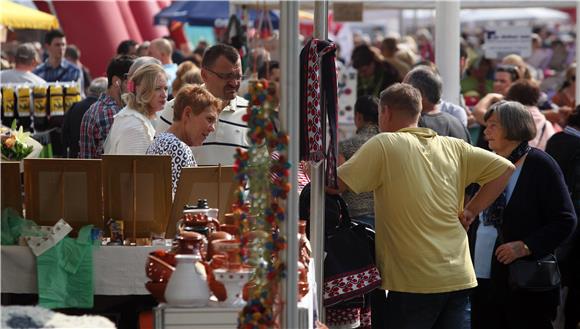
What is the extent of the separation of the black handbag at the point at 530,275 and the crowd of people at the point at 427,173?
53 mm

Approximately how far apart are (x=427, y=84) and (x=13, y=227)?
3.01 metres

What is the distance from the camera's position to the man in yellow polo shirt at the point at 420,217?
15.0ft

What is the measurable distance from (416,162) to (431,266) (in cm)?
44

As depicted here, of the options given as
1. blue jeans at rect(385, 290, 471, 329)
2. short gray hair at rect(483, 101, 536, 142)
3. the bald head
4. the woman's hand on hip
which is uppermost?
the bald head

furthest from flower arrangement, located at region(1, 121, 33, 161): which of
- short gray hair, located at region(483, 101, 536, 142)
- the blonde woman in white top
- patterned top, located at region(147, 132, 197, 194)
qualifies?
short gray hair, located at region(483, 101, 536, 142)

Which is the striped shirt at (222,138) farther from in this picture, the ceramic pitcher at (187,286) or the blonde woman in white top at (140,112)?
the ceramic pitcher at (187,286)

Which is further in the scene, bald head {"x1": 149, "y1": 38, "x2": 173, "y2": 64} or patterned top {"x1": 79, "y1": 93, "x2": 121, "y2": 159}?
bald head {"x1": 149, "y1": 38, "x2": 173, "y2": 64}

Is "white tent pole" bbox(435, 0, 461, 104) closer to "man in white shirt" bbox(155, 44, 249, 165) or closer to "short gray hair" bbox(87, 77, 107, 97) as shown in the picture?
"short gray hair" bbox(87, 77, 107, 97)

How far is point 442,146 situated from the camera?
4.69 metres

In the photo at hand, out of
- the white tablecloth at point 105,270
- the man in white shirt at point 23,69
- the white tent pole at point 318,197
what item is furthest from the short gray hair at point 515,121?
the man in white shirt at point 23,69

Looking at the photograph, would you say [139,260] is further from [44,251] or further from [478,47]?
[478,47]

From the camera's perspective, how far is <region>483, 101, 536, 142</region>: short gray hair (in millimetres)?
5414

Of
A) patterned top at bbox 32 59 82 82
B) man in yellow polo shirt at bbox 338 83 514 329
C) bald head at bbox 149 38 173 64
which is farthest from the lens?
patterned top at bbox 32 59 82 82

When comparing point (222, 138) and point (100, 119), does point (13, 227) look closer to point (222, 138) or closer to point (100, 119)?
point (222, 138)
